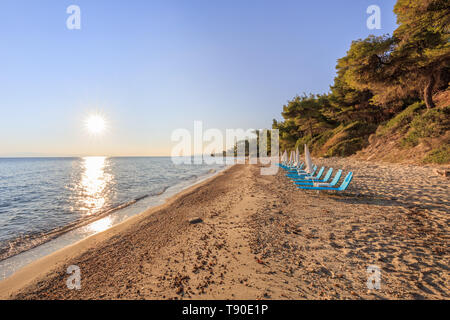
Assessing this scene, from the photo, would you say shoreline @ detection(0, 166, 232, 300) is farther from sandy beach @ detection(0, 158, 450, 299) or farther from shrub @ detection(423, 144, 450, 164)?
shrub @ detection(423, 144, 450, 164)

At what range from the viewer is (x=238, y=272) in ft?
11.7

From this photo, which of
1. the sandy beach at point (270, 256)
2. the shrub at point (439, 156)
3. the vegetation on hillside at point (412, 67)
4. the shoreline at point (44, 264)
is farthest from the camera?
the vegetation on hillside at point (412, 67)

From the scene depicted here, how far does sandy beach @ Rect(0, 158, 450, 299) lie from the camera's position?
312 cm

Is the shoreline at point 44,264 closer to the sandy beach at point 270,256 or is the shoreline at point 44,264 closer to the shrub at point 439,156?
the sandy beach at point 270,256

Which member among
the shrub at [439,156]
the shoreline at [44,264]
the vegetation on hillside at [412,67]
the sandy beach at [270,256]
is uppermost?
the vegetation on hillside at [412,67]

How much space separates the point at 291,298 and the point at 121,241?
536cm

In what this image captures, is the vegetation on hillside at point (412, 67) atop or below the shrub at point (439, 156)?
atop

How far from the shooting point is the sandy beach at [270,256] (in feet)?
10.2

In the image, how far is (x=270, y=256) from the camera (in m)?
4.05

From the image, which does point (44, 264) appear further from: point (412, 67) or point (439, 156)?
point (412, 67)

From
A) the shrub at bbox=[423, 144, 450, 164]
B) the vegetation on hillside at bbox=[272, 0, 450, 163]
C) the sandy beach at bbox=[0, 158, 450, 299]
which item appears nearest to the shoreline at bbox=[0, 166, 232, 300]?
the sandy beach at bbox=[0, 158, 450, 299]

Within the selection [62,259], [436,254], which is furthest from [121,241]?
[436,254]

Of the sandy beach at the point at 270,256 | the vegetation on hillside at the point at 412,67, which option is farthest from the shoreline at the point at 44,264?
the vegetation on hillside at the point at 412,67

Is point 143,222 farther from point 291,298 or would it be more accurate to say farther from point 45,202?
point 45,202
